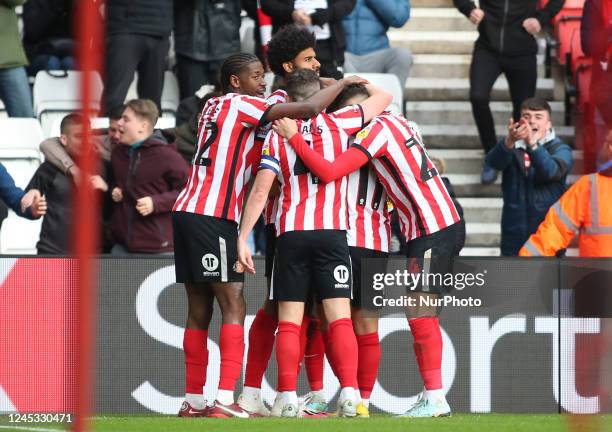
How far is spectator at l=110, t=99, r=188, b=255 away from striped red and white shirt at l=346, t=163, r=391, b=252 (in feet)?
6.55

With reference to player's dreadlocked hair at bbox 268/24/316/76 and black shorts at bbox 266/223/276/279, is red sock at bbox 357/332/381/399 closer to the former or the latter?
black shorts at bbox 266/223/276/279

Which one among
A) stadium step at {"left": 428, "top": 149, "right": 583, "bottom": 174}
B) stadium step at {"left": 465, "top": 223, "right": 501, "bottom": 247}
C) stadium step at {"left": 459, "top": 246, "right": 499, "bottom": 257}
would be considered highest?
stadium step at {"left": 428, "top": 149, "right": 583, "bottom": 174}

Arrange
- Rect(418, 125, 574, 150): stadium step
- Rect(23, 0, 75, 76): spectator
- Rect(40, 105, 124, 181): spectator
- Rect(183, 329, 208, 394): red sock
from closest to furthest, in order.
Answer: Rect(183, 329, 208, 394): red sock, Rect(40, 105, 124, 181): spectator, Rect(23, 0, 75, 76): spectator, Rect(418, 125, 574, 150): stadium step

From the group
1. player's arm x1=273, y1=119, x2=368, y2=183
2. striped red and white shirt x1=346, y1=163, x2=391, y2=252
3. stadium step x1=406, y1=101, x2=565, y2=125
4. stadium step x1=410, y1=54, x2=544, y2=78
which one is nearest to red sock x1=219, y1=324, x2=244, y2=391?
striped red and white shirt x1=346, y1=163, x2=391, y2=252

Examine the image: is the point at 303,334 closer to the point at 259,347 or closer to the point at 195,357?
the point at 259,347

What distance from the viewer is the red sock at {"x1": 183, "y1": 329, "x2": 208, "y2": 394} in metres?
7.84

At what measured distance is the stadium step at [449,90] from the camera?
43.5 ft

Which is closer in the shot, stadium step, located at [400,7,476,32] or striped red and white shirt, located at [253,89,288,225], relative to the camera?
striped red and white shirt, located at [253,89,288,225]

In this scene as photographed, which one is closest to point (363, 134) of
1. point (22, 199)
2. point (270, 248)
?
point (270, 248)

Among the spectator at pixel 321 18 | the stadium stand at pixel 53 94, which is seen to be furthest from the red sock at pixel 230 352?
the stadium stand at pixel 53 94

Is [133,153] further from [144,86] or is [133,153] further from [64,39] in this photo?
[64,39]

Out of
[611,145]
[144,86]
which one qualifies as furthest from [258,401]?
[144,86]

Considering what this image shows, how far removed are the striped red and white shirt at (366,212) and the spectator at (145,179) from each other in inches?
78.6

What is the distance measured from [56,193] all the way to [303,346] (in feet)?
8.52
